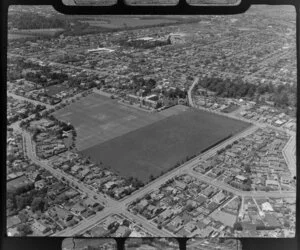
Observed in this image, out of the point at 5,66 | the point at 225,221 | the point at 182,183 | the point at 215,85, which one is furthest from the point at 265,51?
the point at 5,66

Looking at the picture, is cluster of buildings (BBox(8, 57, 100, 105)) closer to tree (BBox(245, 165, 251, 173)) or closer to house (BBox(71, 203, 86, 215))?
house (BBox(71, 203, 86, 215))

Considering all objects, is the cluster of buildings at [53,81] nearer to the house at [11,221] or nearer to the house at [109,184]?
the house at [109,184]

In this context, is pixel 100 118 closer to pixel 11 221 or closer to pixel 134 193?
pixel 134 193

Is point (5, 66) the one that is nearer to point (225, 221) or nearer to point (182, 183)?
point (225, 221)

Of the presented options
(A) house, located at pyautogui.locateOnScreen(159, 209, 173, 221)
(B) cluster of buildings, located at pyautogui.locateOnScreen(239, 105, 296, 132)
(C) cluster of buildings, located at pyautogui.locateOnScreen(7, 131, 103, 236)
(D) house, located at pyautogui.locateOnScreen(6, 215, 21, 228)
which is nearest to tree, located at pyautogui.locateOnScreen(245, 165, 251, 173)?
(B) cluster of buildings, located at pyautogui.locateOnScreen(239, 105, 296, 132)

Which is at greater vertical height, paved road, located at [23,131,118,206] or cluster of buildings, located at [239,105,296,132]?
cluster of buildings, located at [239,105,296,132]

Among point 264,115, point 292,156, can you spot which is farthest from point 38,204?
point 264,115

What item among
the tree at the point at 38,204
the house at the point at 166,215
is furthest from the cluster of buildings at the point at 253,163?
the tree at the point at 38,204
